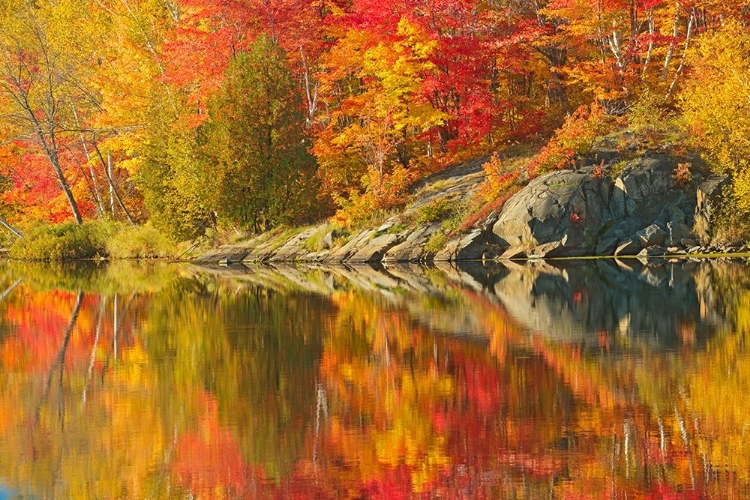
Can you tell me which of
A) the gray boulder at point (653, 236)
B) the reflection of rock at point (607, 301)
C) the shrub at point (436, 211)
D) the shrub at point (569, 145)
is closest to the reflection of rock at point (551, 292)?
the reflection of rock at point (607, 301)

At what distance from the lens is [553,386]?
10.4 meters

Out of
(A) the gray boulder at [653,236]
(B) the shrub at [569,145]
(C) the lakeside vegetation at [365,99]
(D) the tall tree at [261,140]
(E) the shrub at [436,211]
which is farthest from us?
(D) the tall tree at [261,140]

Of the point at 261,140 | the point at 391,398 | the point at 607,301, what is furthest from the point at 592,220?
the point at 391,398

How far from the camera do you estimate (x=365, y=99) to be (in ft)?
127

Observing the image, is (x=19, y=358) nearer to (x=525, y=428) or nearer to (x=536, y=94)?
(x=525, y=428)

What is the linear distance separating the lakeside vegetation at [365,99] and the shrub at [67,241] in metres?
1.36

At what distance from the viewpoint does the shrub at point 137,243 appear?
45.7m

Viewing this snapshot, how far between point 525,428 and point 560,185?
24.5 m

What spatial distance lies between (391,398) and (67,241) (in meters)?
39.6

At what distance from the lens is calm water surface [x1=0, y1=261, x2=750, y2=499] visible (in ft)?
24.2

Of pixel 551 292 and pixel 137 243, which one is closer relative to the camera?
pixel 551 292

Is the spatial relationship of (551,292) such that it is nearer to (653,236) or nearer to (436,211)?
(653,236)

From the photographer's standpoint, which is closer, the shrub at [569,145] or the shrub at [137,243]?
the shrub at [569,145]

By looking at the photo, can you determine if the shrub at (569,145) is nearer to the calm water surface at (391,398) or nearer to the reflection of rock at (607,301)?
the reflection of rock at (607,301)
